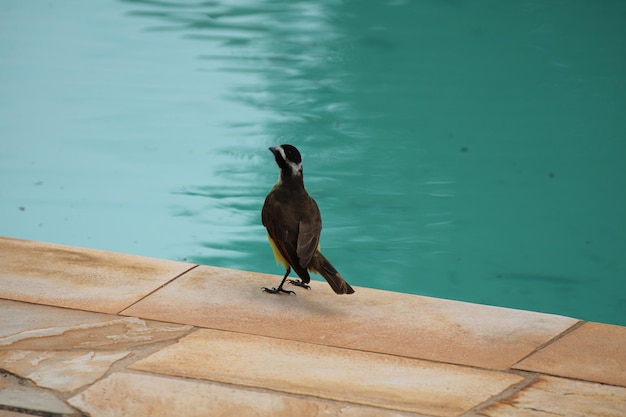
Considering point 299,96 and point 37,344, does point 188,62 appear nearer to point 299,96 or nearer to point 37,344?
point 299,96

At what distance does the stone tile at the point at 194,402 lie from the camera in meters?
2.36

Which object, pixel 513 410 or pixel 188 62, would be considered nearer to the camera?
pixel 513 410

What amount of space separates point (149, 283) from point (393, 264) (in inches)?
73.5

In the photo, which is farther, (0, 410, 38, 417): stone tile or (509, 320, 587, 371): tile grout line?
(509, 320, 587, 371): tile grout line

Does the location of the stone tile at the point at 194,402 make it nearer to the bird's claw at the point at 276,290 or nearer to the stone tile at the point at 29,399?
the stone tile at the point at 29,399

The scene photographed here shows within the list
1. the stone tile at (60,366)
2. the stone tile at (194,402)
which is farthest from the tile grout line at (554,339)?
the stone tile at (60,366)

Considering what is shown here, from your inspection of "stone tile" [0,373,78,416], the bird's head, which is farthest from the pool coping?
the bird's head

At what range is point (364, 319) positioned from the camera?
10.1ft

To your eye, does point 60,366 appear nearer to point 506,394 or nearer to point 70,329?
point 70,329

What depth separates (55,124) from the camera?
646cm

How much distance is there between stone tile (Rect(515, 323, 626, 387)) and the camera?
8.93 feet

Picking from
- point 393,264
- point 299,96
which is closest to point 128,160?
point 299,96

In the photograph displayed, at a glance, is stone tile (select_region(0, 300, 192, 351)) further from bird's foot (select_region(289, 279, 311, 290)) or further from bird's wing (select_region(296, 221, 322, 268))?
bird's foot (select_region(289, 279, 311, 290))

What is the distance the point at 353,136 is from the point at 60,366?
386 cm
